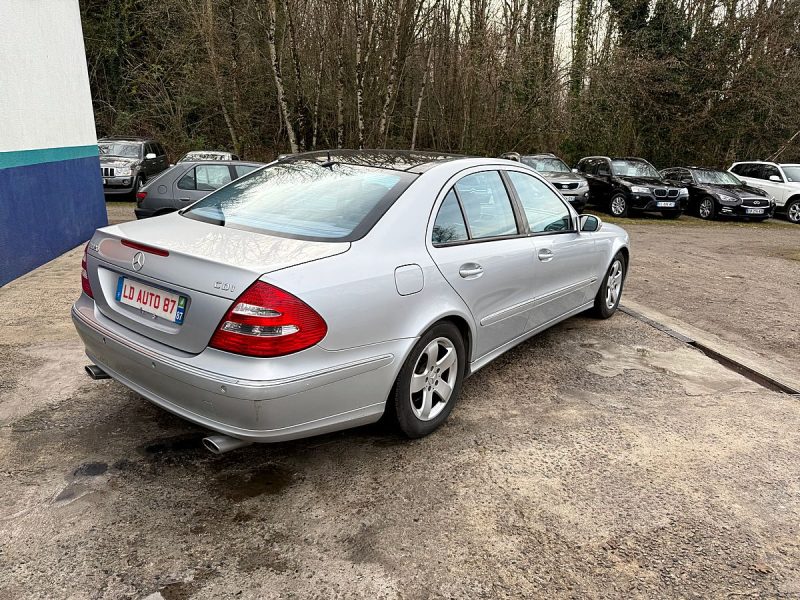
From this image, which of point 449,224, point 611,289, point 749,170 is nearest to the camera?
point 449,224

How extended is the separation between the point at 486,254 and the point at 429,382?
89 centimetres

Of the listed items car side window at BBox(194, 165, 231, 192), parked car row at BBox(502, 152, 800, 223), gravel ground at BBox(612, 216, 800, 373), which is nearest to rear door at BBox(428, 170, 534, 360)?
gravel ground at BBox(612, 216, 800, 373)

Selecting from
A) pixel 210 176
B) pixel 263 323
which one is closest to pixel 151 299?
pixel 263 323

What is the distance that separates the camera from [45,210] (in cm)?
757

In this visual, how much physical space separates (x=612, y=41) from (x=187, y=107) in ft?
53.8

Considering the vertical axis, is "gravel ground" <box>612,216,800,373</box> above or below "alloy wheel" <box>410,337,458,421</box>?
below

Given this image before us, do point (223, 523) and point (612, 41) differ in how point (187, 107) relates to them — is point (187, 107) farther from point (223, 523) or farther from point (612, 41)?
point (223, 523)

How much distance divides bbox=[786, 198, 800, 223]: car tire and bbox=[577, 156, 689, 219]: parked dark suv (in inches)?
151

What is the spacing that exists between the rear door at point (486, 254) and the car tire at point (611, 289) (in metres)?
1.72

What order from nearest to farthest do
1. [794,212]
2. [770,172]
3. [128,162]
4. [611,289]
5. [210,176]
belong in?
[611,289] → [210,176] → [128,162] → [794,212] → [770,172]

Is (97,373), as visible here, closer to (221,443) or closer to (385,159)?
(221,443)

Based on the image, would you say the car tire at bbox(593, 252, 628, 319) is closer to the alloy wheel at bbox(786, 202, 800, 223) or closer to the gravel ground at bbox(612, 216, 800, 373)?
the gravel ground at bbox(612, 216, 800, 373)

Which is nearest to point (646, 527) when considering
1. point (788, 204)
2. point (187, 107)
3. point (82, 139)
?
point (82, 139)

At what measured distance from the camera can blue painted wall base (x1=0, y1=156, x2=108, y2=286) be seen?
21.6 ft
